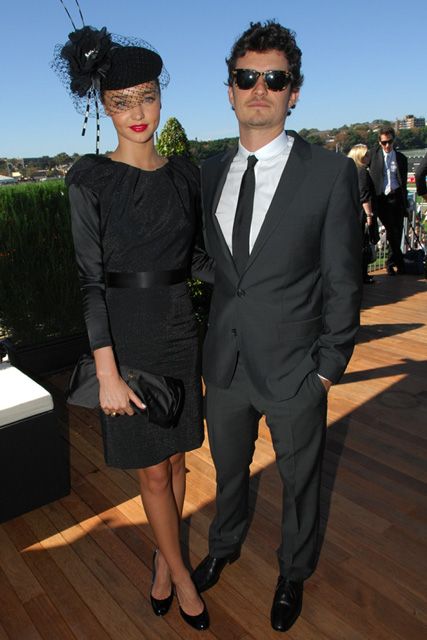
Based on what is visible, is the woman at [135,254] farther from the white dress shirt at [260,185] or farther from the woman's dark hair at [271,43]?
the woman's dark hair at [271,43]

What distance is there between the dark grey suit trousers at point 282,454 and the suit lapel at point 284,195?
1.68 ft

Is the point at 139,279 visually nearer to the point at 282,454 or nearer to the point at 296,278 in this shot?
A: the point at 296,278

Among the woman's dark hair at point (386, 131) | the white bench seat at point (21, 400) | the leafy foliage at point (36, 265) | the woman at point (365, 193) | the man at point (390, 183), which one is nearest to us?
the white bench seat at point (21, 400)

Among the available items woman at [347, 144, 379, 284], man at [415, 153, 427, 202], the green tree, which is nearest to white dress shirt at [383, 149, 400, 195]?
→ woman at [347, 144, 379, 284]

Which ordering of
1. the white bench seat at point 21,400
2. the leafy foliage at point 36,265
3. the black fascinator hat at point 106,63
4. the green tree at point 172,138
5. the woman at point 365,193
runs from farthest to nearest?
the woman at point 365,193 → the green tree at point 172,138 → the leafy foliage at point 36,265 → the white bench seat at point 21,400 → the black fascinator hat at point 106,63

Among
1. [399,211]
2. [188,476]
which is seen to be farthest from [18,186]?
[399,211]

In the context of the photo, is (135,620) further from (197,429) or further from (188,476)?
(188,476)

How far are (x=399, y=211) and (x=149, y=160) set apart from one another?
6.99 meters

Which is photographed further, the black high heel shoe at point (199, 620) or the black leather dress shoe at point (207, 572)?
the black leather dress shoe at point (207, 572)

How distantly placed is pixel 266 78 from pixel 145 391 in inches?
46.7

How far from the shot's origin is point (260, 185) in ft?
6.51

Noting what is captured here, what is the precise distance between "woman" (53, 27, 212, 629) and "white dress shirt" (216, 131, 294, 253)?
0.41 feet

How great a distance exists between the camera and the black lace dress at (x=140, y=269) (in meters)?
1.87

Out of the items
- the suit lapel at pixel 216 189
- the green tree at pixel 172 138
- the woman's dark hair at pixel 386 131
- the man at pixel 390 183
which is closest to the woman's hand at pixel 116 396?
the suit lapel at pixel 216 189
